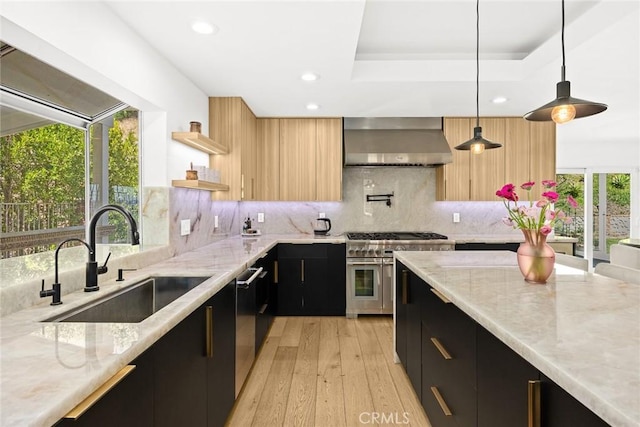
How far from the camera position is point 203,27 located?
2.08m

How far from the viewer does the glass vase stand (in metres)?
1.55

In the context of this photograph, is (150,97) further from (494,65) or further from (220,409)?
(494,65)

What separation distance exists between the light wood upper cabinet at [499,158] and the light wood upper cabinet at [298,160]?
162 cm

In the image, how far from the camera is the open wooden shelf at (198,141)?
103 inches

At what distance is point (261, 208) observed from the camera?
4445mm

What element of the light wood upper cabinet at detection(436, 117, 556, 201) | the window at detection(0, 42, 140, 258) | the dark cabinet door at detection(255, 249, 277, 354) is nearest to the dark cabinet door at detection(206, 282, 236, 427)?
the dark cabinet door at detection(255, 249, 277, 354)

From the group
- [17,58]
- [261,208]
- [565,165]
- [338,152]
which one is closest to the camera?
[17,58]

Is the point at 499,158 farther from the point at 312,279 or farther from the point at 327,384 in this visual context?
the point at 327,384

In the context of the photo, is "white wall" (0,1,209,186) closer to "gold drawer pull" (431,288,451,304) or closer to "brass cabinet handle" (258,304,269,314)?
"brass cabinet handle" (258,304,269,314)

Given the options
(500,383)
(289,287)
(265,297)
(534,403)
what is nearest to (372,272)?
(289,287)

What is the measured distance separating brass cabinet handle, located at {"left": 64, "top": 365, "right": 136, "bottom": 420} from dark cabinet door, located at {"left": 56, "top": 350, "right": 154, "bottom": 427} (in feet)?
0.06

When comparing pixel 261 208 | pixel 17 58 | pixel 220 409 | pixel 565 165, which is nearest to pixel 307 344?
pixel 220 409

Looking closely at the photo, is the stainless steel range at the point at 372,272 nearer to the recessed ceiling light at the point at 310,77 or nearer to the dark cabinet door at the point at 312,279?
the dark cabinet door at the point at 312,279

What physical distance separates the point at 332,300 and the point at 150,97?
8.68ft
